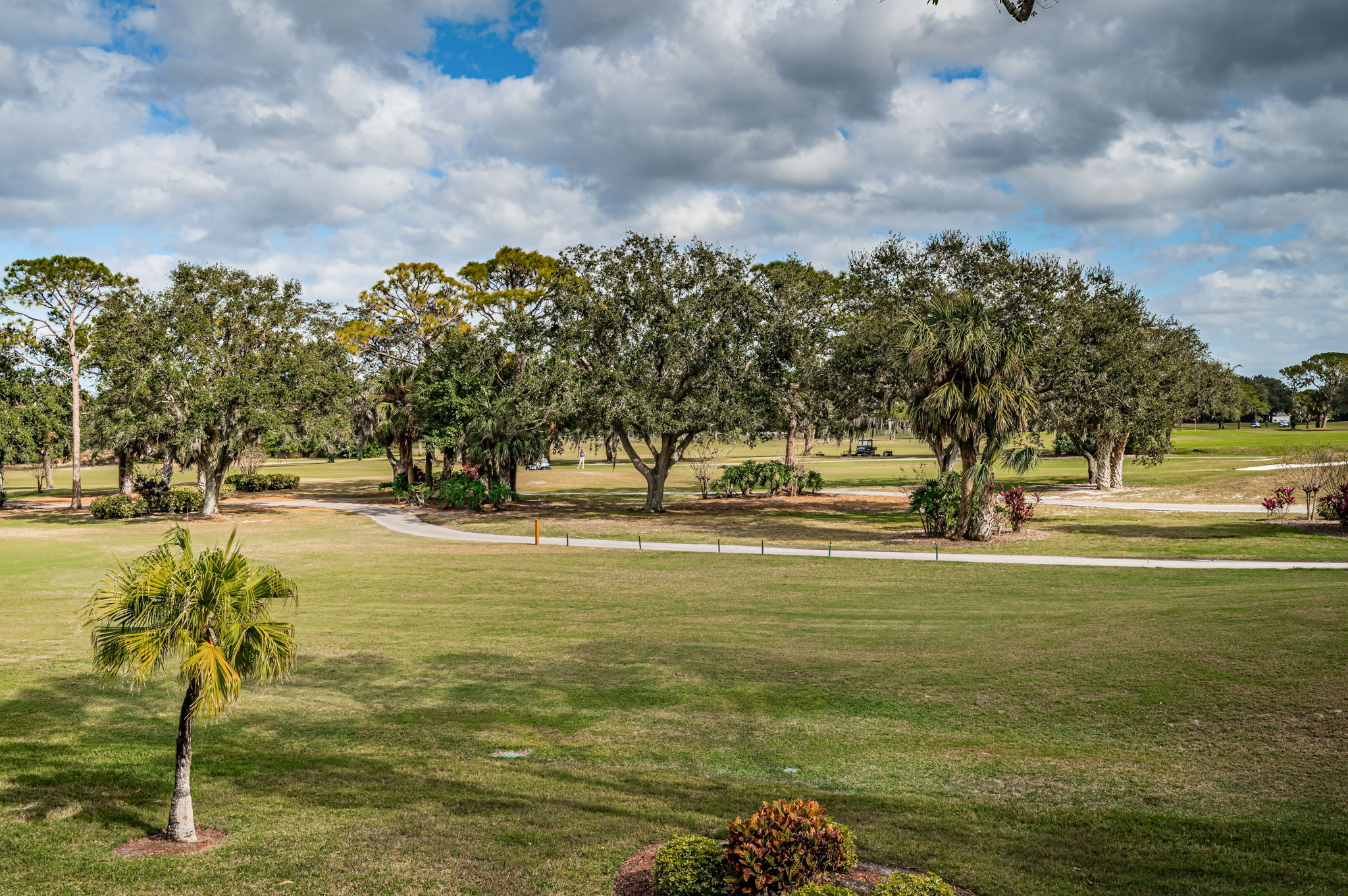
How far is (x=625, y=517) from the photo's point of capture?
38031mm

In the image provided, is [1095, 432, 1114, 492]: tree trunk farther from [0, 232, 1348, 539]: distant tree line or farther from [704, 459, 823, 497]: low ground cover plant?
[704, 459, 823, 497]: low ground cover plant

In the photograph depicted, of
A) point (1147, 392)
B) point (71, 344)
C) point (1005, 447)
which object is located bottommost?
point (1005, 447)

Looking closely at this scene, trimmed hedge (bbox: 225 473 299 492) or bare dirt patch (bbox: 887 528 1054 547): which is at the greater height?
trimmed hedge (bbox: 225 473 299 492)

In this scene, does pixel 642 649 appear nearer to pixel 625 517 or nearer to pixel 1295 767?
pixel 1295 767

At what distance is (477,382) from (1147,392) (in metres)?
30.2

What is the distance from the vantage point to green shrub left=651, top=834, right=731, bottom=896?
5.74m

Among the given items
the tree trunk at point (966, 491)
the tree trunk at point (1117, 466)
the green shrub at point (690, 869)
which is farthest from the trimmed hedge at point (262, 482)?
the green shrub at point (690, 869)

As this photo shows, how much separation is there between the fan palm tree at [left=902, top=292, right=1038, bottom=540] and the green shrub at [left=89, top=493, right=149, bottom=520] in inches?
1380

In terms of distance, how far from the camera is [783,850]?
18.9 feet

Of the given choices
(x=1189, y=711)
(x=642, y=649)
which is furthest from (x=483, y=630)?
(x=1189, y=711)

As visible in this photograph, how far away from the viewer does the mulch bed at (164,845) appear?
274 inches

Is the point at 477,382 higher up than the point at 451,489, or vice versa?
the point at 477,382

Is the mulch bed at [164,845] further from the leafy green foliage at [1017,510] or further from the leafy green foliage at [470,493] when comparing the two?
the leafy green foliage at [470,493]

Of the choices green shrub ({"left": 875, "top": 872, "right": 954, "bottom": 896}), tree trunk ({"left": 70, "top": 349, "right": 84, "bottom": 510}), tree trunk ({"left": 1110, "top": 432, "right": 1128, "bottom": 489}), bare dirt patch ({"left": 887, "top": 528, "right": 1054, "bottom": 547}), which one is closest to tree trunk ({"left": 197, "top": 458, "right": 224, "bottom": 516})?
tree trunk ({"left": 70, "top": 349, "right": 84, "bottom": 510})
